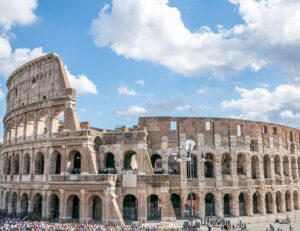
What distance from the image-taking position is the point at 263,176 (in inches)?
1489

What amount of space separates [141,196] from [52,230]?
8.25 m

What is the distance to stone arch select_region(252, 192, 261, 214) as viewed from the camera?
3706 cm

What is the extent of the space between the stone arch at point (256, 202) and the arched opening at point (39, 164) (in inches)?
928

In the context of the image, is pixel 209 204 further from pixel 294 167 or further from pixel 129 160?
pixel 294 167

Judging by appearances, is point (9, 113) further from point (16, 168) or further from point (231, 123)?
point (231, 123)

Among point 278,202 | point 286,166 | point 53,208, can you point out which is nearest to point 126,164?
point 53,208

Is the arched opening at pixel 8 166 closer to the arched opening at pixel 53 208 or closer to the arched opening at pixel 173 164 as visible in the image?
the arched opening at pixel 53 208

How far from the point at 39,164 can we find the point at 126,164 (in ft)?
30.2

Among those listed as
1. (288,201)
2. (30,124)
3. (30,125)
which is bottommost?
(288,201)

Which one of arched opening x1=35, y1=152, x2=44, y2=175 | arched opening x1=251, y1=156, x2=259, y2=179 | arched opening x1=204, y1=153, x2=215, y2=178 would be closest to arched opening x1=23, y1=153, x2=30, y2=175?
arched opening x1=35, y1=152, x2=44, y2=175

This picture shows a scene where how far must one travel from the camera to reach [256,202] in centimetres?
3775

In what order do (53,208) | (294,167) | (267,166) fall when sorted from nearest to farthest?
(53,208)
(267,166)
(294,167)

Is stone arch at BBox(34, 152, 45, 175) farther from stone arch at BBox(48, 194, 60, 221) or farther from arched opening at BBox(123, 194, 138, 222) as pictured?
arched opening at BBox(123, 194, 138, 222)

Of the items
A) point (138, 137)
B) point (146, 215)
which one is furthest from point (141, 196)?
point (138, 137)
